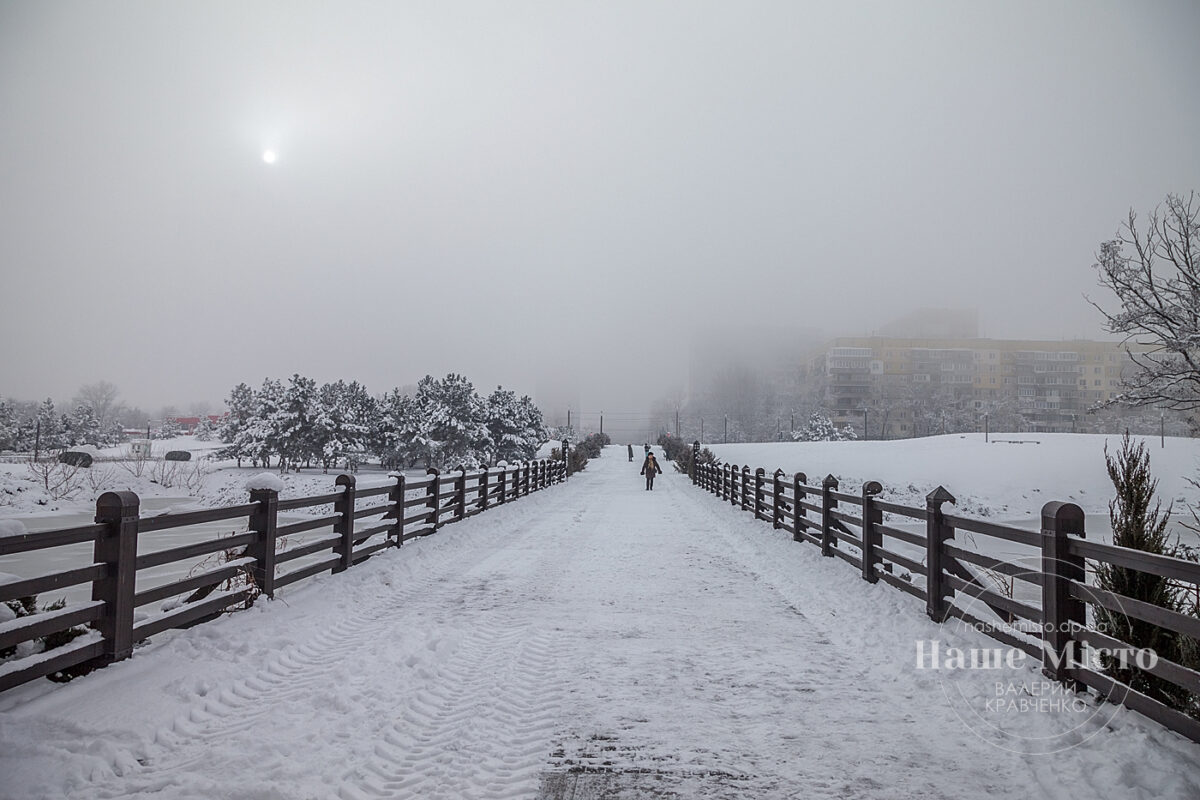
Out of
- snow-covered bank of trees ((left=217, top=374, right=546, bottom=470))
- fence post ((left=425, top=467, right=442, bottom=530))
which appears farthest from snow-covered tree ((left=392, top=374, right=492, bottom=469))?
fence post ((left=425, top=467, right=442, bottom=530))

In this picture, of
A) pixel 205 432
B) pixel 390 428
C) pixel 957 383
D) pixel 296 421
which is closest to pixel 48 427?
pixel 205 432

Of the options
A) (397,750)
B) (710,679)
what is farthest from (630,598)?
(397,750)

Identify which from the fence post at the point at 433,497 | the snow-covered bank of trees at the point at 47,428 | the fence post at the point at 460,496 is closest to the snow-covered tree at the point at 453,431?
the fence post at the point at 460,496

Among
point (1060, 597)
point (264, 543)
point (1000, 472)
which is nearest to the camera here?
point (1060, 597)

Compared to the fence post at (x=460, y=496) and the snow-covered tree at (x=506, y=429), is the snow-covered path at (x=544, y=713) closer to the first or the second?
the fence post at (x=460, y=496)

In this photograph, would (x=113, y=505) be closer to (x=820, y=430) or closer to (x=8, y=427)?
(x=820, y=430)

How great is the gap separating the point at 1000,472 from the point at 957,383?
73.4 m

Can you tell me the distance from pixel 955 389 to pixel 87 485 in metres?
106

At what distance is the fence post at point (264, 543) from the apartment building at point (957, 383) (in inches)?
3699

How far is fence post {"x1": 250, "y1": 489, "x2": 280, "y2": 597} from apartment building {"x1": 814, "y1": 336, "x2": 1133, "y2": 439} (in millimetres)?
93943

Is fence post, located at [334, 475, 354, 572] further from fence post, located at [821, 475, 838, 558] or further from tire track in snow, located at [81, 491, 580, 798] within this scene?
fence post, located at [821, 475, 838, 558]

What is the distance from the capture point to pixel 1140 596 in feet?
13.2

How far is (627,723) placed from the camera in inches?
145

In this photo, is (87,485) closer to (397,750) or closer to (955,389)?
(397,750)
